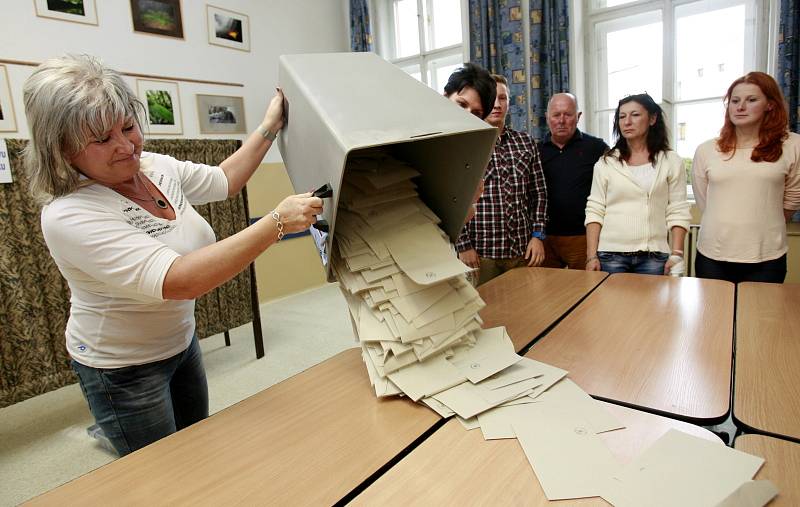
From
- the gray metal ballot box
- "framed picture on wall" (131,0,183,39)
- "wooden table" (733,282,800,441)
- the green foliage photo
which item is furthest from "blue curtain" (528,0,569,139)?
the gray metal ballot box

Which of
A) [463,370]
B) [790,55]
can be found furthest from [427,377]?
[790,55]

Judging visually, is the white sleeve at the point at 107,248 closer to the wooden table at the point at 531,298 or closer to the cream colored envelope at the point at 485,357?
the cream colored envelope at the point at 485,357

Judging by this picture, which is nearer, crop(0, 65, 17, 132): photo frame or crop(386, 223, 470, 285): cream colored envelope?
crop(386, 223, 470, 285): cream colored envelope

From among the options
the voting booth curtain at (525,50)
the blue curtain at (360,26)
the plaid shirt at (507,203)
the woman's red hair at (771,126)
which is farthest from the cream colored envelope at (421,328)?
the blue curtain at (360,26)

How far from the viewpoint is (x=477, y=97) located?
183 centimetres

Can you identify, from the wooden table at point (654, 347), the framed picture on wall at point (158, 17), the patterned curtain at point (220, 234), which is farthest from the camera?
the framed picture on wall at point (158, 17)

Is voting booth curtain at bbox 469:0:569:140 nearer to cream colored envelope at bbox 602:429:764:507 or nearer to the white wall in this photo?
the white wall

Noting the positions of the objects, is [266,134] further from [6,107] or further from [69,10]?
[69,10]

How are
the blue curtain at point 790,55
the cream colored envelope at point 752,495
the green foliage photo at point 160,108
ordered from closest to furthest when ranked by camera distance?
the cream colored envelope at point 752,495
the blue curtain at point 790,55
the green foliage photo at point 160,108

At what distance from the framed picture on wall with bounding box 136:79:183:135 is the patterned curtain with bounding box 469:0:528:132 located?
2.57m

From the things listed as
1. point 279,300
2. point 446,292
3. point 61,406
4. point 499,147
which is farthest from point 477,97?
point 279,300

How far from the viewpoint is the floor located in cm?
208

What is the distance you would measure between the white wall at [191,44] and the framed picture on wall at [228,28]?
49mm

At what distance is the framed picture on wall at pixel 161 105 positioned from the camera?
373 centimetres
